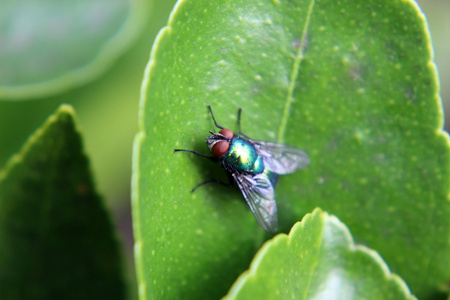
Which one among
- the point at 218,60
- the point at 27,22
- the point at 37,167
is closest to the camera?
the point at 218,60

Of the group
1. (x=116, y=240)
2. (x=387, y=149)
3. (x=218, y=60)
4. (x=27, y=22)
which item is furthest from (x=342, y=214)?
(x=27, y=22)

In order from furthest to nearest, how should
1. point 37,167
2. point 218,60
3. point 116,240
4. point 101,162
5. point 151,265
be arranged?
1. point 101,162
2. point 116,240
3. point 37,167
4. point 218,60
5. point 151,265

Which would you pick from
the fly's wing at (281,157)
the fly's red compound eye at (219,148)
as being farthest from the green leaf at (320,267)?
the fly's red compound eye at (219,148)

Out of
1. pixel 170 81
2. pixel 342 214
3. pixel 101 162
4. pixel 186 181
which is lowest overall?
pixel 101 162

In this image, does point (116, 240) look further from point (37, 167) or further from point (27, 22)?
point (27, 22)

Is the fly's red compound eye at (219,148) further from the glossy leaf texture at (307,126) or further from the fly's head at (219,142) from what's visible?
the glossy leaf texture at (307,126)

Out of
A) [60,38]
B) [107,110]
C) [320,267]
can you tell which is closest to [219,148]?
[320,267]

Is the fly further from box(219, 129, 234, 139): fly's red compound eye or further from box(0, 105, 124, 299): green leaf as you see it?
box(0, 105, 124, 299): green leaf
